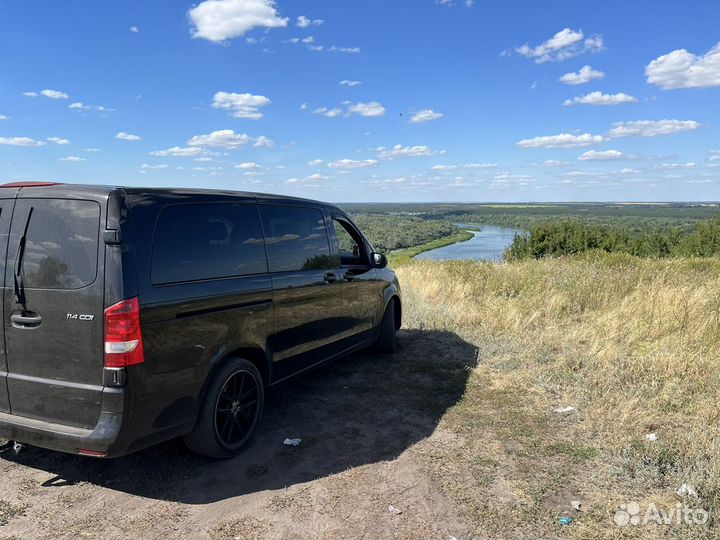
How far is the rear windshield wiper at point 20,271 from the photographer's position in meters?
3.22

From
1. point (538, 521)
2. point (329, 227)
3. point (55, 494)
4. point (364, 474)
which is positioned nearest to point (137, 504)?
point (55, 494)

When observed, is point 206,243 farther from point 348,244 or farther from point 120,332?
point 348,244

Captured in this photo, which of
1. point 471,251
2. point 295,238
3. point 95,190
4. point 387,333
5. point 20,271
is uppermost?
point 95,190

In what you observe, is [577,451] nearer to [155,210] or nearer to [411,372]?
[411,372]

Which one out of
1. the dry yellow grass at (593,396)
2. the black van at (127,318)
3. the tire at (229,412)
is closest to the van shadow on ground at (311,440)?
the tire at (229,412)

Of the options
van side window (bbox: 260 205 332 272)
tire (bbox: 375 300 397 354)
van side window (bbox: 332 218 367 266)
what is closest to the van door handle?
van side window (bbox: 260 205 332 272)

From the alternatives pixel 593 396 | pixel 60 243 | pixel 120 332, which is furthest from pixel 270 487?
pixel 593 396

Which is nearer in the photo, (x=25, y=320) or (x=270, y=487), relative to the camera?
(x=25, y=320)

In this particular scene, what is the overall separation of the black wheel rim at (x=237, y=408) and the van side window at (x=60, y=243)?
1.27 metres

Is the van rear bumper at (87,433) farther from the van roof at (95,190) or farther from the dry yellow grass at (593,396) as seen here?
the dry yellow grass at (593,396)

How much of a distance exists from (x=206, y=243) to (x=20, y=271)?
3.74 ft

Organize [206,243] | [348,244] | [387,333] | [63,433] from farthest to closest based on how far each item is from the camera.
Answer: [387,333], [348,244], [206,243], [63,433]

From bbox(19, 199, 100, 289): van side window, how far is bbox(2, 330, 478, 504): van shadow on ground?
1.43 meters

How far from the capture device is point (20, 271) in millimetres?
3238
